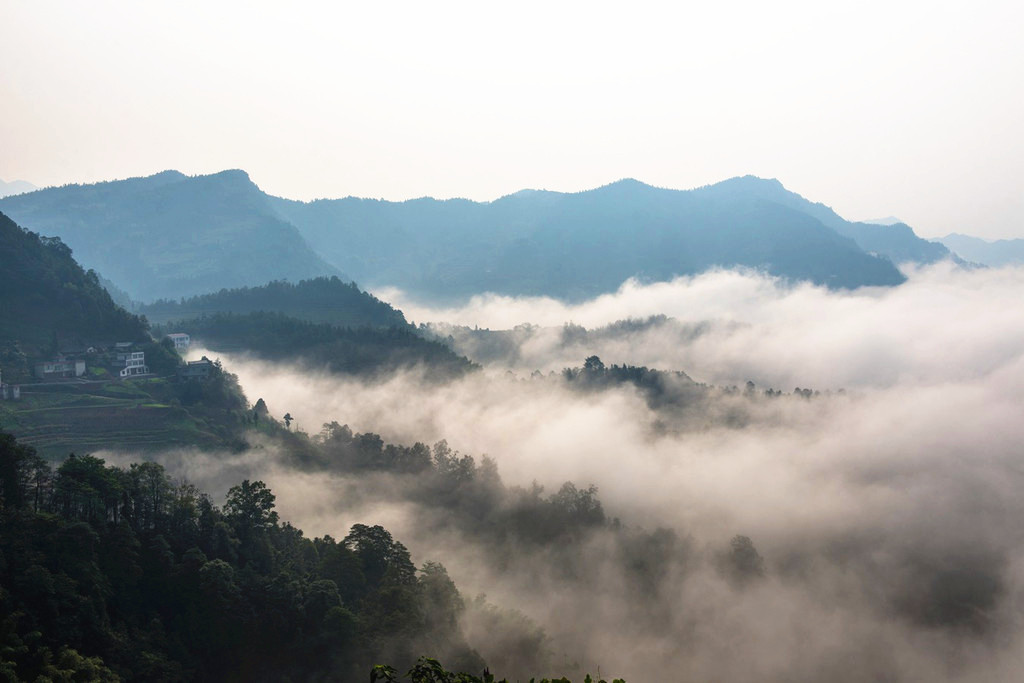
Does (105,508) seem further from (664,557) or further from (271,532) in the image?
(664,557)

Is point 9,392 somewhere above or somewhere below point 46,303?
below

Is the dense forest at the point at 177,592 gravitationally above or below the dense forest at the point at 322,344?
below

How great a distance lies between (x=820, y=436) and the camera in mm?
165250

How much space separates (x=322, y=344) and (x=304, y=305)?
1345 inches

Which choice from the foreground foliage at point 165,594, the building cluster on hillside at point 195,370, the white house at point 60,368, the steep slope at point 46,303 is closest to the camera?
the foreground foliage at point 165,594

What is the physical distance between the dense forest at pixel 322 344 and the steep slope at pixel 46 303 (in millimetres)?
38274

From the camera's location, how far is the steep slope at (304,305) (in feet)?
541

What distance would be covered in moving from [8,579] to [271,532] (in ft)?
67.9

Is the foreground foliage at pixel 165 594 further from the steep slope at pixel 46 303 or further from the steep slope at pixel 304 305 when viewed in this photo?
the steep slope at pixel 304 305

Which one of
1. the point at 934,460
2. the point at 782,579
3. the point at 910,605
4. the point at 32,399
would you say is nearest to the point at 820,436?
the point at 934,460

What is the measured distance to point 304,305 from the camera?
16888cm

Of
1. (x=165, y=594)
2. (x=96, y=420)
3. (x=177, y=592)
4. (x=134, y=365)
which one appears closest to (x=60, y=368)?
(x=134, y=365)

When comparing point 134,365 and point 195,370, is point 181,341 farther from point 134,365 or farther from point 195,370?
point 195,370

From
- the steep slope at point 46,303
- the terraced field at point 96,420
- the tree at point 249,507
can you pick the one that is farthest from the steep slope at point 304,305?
the tree at point 249,507
